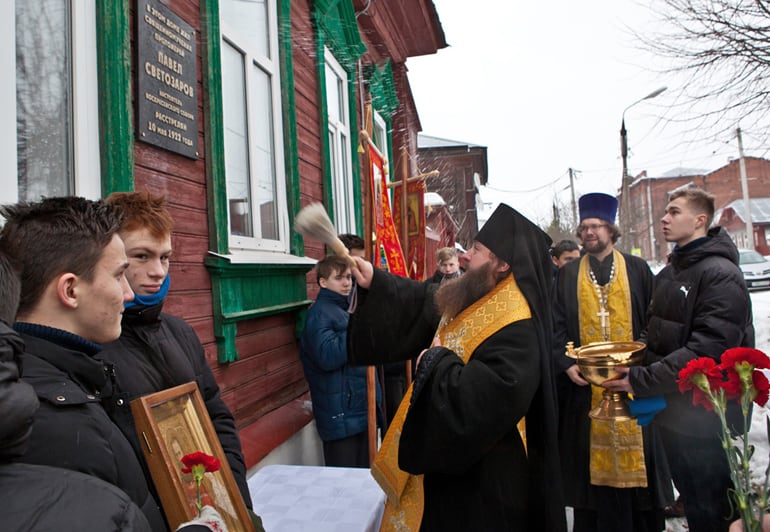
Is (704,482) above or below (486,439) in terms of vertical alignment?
below

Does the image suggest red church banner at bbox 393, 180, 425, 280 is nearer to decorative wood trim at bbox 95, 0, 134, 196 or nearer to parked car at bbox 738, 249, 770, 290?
decorative wood trim at bbox 95, 0, 134, 196


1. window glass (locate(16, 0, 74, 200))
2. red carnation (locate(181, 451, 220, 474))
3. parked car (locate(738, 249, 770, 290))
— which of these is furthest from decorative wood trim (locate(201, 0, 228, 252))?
parked car (locate(738, 249, 770, 290))

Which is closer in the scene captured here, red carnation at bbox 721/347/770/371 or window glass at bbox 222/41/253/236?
red carnation at bbox 721/347/770/371

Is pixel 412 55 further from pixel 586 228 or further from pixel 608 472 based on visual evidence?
pixel 608 472

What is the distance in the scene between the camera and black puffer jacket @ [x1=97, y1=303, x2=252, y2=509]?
64.5 inches

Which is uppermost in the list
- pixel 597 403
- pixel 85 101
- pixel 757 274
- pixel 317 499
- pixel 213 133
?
pixel 213 133

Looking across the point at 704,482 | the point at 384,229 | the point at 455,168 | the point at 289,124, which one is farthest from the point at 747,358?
the point at 455,168

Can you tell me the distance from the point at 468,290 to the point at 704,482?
192cm

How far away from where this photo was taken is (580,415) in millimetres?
3934

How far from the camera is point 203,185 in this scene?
3244 mm

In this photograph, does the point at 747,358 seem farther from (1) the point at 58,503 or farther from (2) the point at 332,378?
(2) the point at 332,378

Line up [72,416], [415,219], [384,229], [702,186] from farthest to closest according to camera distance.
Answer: [702,186]
[415,219]
[384,229]
[72,416]

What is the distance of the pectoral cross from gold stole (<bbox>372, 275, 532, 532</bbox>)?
1800 millimetres

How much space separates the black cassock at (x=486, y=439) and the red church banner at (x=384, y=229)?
2.26 meters
